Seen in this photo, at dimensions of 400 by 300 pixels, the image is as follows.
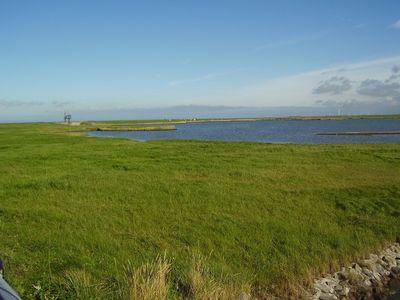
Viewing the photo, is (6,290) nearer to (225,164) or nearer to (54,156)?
(225,164)

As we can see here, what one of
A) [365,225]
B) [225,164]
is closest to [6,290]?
[365,225]

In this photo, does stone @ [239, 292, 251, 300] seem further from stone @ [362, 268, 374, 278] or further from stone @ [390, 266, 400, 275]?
stone @ [390, 266, 400, 275]

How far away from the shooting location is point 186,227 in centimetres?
1248

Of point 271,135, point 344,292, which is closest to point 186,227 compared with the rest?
point 344,292

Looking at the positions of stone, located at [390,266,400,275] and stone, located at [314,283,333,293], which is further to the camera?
stone, located at [390,266,400,275]

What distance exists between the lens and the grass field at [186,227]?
8602 millimetres

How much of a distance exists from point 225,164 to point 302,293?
18.0 metres

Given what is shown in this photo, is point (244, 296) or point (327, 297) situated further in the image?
point (327, 297)

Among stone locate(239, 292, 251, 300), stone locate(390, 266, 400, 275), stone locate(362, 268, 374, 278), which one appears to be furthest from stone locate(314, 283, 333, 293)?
stone locate(390, 266, 400, 275)

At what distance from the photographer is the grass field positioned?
8602 millimetres

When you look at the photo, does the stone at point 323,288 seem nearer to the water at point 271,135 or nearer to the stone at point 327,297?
the stone at point 327,297

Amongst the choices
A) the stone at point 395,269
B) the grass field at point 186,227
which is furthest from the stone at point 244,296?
the stone at point 395,269

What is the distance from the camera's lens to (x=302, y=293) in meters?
8.95

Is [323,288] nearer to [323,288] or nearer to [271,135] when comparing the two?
[323,288]
